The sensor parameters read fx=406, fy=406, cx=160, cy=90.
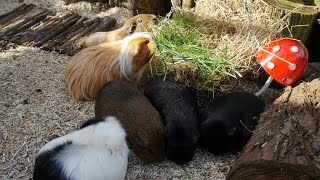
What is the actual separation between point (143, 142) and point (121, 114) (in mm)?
261

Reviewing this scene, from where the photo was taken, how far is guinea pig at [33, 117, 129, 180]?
2195 mm

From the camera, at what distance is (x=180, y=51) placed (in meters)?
3.14

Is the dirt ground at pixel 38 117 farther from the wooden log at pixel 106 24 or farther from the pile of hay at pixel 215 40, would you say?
the wooden log at pixel 106 24

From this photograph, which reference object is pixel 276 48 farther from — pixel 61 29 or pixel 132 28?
pixel 61 29

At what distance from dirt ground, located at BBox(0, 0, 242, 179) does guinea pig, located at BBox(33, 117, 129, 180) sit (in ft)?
1.46

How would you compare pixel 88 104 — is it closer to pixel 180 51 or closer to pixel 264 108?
pixel 180 51

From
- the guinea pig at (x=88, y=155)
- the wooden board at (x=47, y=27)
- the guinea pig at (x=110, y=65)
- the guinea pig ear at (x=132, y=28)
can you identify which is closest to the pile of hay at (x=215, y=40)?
the guinea pig at (x=110, y=65)

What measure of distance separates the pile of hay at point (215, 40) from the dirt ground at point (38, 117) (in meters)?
0.62

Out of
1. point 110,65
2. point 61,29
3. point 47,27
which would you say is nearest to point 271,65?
point 110,65

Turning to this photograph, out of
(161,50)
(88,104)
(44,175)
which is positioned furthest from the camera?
(88,104)

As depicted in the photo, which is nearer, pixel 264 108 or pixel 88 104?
pixel 264 108

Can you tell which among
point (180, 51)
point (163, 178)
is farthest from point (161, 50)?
point (163, 178)

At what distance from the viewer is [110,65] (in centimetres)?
334

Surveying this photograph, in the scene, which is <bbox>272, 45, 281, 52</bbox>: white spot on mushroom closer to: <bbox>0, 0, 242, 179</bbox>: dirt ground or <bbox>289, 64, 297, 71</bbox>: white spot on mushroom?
<bbox>289, 64, 297, 71</bbox>: white spot on mushroom
